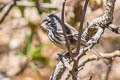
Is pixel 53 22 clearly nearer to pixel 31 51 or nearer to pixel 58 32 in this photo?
pixel 58 32

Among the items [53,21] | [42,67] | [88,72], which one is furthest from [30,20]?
[53,21]

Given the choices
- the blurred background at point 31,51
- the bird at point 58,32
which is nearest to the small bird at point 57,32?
the bird at point 58,32

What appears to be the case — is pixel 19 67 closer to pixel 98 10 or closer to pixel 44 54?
pixel 44 54

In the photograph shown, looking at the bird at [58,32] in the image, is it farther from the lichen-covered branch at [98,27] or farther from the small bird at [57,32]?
the lichen-covered branch at [98,27]

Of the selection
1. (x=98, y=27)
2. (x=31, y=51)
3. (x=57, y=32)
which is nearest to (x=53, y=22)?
(x=57, y=32)

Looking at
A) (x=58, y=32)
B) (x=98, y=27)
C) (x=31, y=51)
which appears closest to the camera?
(x=98, y=27)

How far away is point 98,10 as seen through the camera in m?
4.34

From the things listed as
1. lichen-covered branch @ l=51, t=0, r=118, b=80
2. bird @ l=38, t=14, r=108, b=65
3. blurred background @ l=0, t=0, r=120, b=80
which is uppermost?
lichen-covered branch @ l=51, t=0, r=118, b=80

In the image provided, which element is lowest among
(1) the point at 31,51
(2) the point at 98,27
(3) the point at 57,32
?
(1) the point at 31,51

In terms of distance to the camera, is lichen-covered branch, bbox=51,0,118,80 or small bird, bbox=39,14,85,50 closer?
lichen-covered branch, bbox=51,0,118,80

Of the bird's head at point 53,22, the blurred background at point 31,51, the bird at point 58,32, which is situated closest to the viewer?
the bird at point 58,32

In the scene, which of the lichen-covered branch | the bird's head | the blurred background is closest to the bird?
the bird's head

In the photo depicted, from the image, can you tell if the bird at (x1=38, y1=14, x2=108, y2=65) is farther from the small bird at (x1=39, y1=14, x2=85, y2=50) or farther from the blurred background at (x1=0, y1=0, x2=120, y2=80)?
the blurred background at (x1=0, y1=0, x2=120, y2=80)

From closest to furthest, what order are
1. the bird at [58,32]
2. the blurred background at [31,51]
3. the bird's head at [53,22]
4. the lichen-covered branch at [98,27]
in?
the lichen-covered branch at [98,27], the bird at [58,32], the bird's head at [53,22], the blurred background at [31,51]
